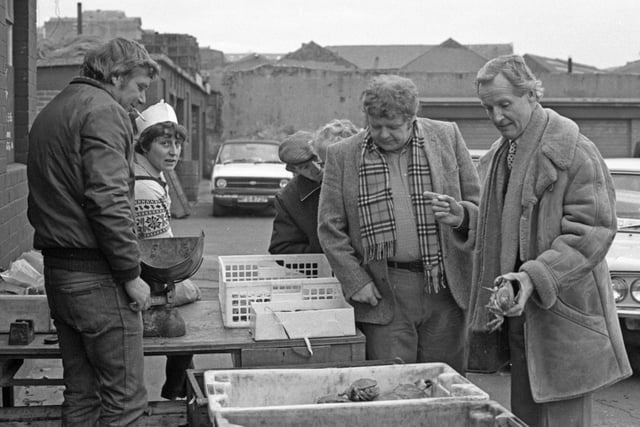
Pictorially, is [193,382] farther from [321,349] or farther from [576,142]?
[576,142]

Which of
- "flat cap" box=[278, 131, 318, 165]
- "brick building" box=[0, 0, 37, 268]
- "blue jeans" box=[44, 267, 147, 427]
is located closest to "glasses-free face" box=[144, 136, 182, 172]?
"flat cap" box=[278, 131, 318, 165]

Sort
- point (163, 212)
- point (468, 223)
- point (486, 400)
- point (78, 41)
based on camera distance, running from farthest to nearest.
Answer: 1. point (78, 41)
2. point (163, 212)
3. point (468, 223)
4. point (486, 400)

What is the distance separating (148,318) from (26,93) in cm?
633

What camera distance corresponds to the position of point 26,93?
982 cm

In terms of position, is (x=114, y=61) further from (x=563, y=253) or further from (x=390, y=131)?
(x=563, y=253)

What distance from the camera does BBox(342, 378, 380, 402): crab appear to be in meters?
3.48

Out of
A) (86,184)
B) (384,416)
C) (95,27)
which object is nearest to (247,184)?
(86,184)

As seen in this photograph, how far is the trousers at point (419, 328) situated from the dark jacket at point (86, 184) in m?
1.29

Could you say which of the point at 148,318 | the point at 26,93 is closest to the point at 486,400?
the point at 148,318

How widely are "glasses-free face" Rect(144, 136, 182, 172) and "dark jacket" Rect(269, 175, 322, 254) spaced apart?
2.19ft

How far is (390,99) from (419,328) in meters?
1.13

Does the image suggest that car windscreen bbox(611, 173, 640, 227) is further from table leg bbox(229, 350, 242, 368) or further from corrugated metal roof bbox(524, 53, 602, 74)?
corrugated metal roof bbox(524, 53, 602, 74)

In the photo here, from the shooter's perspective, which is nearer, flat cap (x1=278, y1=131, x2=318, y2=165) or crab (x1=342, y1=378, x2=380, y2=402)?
crab (x1=342, y1=378, x2=380, y2=402)

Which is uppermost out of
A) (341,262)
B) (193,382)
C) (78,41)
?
(78,41)
